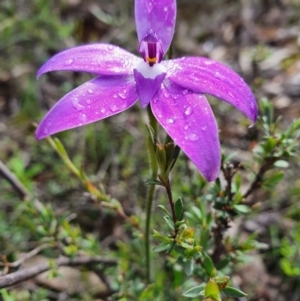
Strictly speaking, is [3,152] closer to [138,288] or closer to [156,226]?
[156,226]

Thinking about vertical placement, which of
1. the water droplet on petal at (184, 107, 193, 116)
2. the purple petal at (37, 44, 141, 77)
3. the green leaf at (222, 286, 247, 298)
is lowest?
the green leaf at (222, 286, 247, 298)

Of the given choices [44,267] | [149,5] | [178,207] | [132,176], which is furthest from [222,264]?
[132,176]

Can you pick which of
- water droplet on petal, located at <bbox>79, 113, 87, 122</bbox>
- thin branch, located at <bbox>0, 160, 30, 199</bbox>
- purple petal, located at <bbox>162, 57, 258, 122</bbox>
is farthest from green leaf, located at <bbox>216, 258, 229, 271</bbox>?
thin branch, located at <bbox>0, 160, 30, 199</bbox>

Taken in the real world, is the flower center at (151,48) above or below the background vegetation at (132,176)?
above

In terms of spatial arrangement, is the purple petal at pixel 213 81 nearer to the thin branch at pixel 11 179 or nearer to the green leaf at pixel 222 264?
the green leaf at pixel 222 264

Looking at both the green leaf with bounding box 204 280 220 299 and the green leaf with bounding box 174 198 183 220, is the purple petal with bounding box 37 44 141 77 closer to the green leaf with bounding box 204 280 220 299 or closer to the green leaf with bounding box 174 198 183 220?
the green leaf with bounding box 174 198 183 220

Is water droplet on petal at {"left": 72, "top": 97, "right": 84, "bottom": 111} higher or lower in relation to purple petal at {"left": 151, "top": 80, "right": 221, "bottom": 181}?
higher

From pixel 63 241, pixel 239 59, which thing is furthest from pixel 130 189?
pixel 239 59

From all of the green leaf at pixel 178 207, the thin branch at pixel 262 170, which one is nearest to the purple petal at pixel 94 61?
the green leaf at pixel 178 207
